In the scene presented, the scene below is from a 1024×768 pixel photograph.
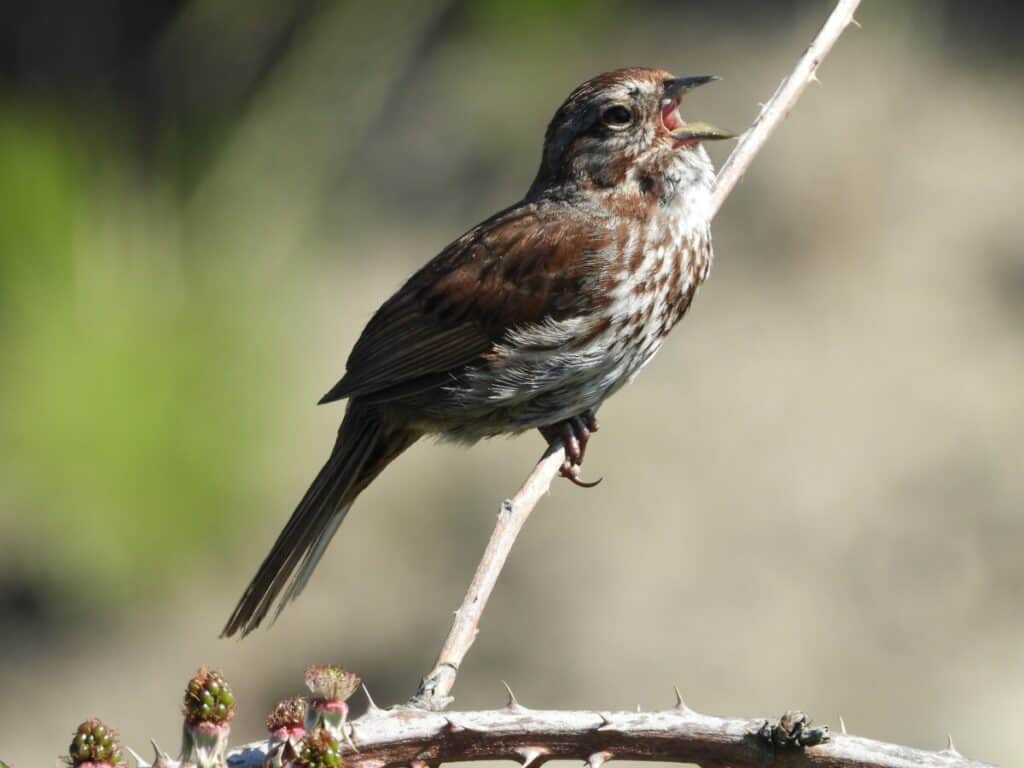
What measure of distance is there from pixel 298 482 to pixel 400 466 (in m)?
0.43

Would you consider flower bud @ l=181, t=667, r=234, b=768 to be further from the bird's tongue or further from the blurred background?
the blurred background

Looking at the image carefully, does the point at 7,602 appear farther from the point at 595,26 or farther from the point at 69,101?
the point at 595,26

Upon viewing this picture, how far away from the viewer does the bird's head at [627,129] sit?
11.3 feet

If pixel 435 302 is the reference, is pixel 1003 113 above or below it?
above

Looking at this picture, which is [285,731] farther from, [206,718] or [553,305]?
[553,305]

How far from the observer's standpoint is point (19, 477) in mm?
6328

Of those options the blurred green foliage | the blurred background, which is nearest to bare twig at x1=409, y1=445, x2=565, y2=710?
the blurred green foliage

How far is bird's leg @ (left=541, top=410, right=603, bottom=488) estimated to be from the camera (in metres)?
3.58

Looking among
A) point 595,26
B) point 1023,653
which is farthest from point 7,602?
point 1023,653

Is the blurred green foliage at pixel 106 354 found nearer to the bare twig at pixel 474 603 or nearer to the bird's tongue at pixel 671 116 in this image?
the bird's tongue at pixel 671 116

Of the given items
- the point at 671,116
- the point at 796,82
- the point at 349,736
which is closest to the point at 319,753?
the point at 349,736

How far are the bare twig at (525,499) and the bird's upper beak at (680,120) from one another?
77mm

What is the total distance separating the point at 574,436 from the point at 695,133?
2.26 feet

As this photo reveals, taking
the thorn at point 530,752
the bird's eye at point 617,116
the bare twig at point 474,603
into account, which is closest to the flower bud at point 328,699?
the thorn at point 530,752
